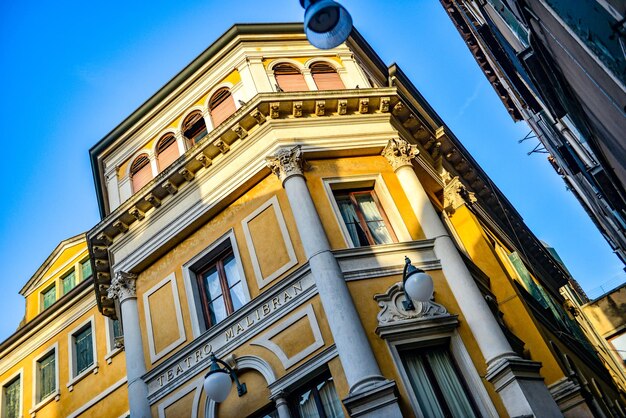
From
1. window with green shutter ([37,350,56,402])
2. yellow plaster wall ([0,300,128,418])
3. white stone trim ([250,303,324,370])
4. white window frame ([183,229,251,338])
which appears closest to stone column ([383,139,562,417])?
white stone trim ([250,303,324,370])

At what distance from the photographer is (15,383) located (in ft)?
76.6

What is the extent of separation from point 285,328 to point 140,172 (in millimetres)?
7801

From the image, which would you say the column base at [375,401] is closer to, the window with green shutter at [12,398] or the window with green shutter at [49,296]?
the window with green shutter at [12,398]

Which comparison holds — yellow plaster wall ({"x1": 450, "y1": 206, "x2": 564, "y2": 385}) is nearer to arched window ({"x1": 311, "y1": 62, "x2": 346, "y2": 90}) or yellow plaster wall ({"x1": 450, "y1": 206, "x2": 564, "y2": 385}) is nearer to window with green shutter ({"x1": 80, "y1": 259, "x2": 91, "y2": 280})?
arched window ({"x1": 311, "y1": 62, "x2": 346, "y2": 90})

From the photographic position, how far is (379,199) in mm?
14555

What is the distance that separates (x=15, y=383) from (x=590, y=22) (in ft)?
76.7

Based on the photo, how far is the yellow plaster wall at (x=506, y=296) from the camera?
44.0ft

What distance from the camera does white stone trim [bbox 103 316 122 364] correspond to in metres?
20.0

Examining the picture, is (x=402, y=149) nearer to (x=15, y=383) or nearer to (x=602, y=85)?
(x=602, y=85)

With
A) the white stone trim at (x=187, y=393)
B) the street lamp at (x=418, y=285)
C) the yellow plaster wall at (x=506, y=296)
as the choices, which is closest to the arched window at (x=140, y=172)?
the white stone trim at (x=187, y=393)

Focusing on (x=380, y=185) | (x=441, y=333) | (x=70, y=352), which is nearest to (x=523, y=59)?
(x=380, y=185)

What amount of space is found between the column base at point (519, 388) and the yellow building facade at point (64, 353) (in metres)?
12.1

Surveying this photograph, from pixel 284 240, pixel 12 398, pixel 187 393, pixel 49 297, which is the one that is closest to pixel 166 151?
pixel 284 240

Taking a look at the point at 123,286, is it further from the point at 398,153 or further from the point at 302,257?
the point at 398,153
